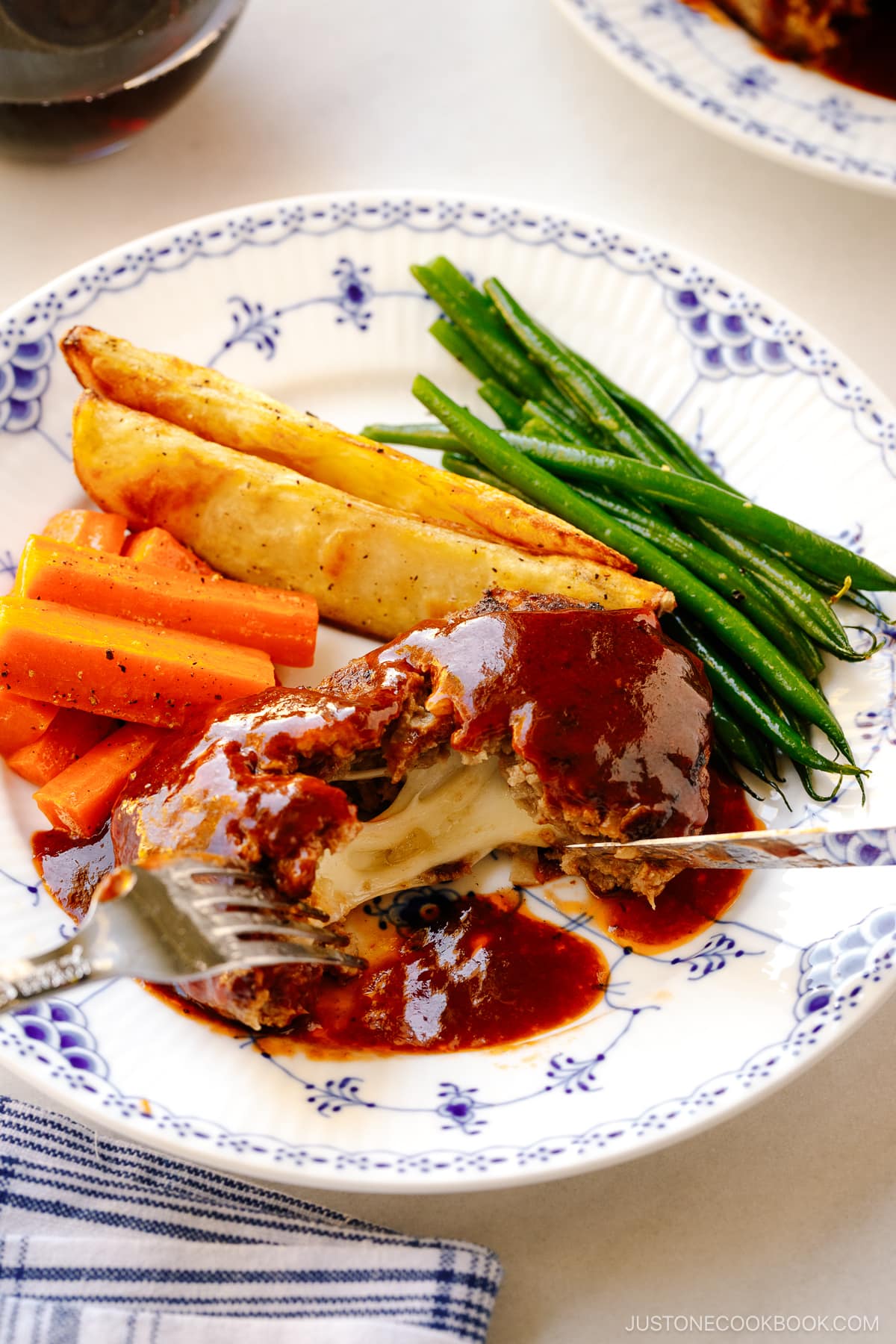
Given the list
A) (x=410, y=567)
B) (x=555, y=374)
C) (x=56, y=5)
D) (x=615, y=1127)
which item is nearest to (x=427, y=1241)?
(x=615, y=1127)

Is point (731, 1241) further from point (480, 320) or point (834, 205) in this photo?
point (834, 205)

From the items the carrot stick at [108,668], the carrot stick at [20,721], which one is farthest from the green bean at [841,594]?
the carrot stick at [20,721]

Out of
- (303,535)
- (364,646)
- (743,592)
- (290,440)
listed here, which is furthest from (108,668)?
(743,592)

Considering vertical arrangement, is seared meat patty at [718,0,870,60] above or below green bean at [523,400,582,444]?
above

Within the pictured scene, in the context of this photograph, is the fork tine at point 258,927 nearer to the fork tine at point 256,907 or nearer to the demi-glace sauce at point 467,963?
the fork tine at point 256,907

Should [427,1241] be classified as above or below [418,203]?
below

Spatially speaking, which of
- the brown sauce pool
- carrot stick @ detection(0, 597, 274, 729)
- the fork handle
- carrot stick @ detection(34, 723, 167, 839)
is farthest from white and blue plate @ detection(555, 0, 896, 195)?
the fork handle

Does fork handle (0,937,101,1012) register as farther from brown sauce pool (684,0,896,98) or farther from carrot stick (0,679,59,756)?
brown sauce pool (684,0,896,98)
